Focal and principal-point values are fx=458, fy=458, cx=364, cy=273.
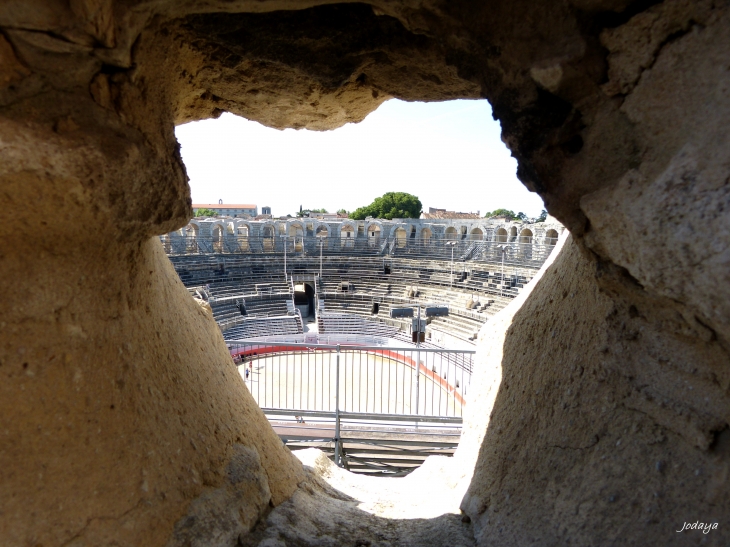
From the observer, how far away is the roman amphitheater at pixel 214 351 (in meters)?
1.54

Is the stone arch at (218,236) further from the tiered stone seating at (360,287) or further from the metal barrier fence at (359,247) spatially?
the tiered stone seating at (360,287)

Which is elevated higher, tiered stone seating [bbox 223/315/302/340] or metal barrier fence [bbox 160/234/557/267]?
metal barrier fence [bbox 160/234/557/267]

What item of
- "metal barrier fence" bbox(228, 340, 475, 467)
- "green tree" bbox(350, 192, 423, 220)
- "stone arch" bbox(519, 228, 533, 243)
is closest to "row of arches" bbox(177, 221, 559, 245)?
"stone arch" bbox(519, 228, 533, 243)

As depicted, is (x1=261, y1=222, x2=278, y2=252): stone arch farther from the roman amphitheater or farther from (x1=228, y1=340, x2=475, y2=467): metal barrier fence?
the roman amphitheater

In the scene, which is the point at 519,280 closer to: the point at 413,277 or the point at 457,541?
the point at 413,277

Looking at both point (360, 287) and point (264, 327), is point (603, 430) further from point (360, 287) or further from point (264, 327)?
point (360, 287)

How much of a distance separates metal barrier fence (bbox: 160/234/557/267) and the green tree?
66.8ft

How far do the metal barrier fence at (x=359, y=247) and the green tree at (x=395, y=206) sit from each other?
2035cm

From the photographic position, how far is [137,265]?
2195 millimetres

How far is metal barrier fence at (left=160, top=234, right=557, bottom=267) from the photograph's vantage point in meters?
21.5

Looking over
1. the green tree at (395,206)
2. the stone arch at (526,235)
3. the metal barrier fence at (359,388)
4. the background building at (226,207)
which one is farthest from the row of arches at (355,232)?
the background building at (226,207)

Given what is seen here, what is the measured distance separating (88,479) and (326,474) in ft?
7.87

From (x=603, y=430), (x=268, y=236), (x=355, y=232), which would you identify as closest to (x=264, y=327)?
(x=268, y=236)

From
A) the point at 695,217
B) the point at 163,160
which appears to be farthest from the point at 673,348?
the point at 163,160
